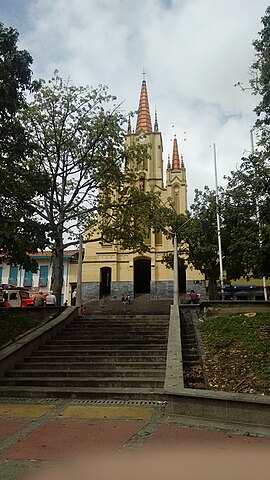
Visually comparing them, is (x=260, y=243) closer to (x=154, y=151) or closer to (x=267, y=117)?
(x=267, y=117)

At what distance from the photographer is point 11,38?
10047mm

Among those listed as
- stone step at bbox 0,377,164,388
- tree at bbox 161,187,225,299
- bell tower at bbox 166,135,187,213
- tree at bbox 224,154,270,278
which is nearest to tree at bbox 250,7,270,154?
tree at bbox 224,154,270,278

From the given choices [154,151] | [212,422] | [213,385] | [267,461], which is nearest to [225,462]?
[267,461]

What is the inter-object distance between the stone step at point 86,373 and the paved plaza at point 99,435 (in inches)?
70.2

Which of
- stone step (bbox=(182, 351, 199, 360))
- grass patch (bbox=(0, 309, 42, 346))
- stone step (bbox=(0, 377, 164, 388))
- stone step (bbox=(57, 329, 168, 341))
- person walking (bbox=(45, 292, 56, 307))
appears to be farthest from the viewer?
person walking (bbox=(45, 292, 56, 307))

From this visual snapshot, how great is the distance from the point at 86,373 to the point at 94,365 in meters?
0.66

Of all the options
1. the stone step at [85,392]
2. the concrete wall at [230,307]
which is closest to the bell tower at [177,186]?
the concrete wall at [230,307]

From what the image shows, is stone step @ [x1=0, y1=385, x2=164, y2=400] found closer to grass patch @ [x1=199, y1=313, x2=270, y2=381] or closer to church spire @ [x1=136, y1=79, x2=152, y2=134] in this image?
grass patch @ [x1=199, y1=313, x2=270, y2=381]

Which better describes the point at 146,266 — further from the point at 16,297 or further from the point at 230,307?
the point at 230,307

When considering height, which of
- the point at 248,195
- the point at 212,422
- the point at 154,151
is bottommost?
the point at 212,422

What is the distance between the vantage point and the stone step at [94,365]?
31.7 ft

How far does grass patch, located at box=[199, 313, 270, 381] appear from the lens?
876 cm

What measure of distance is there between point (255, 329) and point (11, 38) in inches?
398

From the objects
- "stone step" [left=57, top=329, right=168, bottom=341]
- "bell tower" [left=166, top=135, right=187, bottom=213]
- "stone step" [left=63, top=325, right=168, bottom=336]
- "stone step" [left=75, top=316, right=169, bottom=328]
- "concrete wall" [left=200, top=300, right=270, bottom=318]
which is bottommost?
"stone step" [left=57, top=329, right=168, bottom=341]
